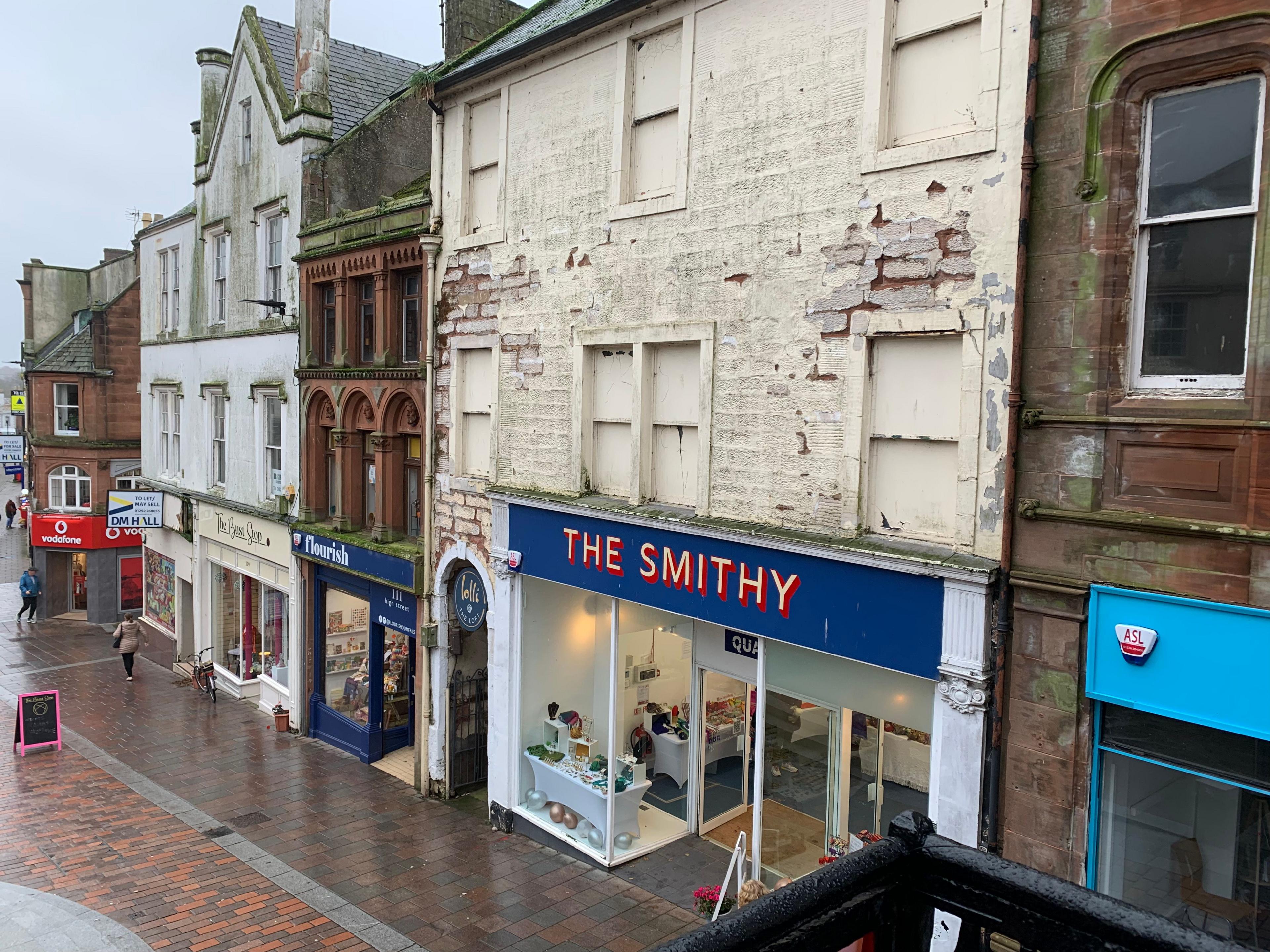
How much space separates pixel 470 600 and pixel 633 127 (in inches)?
298

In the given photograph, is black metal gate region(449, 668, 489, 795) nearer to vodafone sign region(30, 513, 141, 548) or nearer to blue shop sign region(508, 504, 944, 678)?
blue shop sign region(508, 504, 944, 678)

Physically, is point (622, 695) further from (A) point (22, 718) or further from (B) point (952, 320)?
(A) point (22, 718)

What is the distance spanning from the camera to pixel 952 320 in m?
7.98

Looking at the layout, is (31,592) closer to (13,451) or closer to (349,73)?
(13,451)

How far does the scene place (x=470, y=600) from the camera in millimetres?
14523

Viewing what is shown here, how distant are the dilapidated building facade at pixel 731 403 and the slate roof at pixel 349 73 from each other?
7.42 m

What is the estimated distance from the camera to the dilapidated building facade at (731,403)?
7.98 metres

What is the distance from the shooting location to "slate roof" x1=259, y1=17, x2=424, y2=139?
2055cm

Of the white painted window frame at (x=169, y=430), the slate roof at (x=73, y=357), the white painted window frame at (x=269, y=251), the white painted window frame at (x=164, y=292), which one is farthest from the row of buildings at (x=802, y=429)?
the slate roof at (x=73, y=357)

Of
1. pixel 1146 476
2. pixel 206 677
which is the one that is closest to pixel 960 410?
pixel 1146 476

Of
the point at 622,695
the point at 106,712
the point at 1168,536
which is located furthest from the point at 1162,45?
the point at 106,712

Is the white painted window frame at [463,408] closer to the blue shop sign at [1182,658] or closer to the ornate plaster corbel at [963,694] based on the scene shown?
the ornate plaster corbel at [963,694]

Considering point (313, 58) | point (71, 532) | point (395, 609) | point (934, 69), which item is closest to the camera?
point (934, 69)

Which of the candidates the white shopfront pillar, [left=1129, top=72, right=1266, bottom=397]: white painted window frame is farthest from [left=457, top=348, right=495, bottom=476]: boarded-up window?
[left=1129, top=72, right=1266, bottom=397]: white painted window frame
